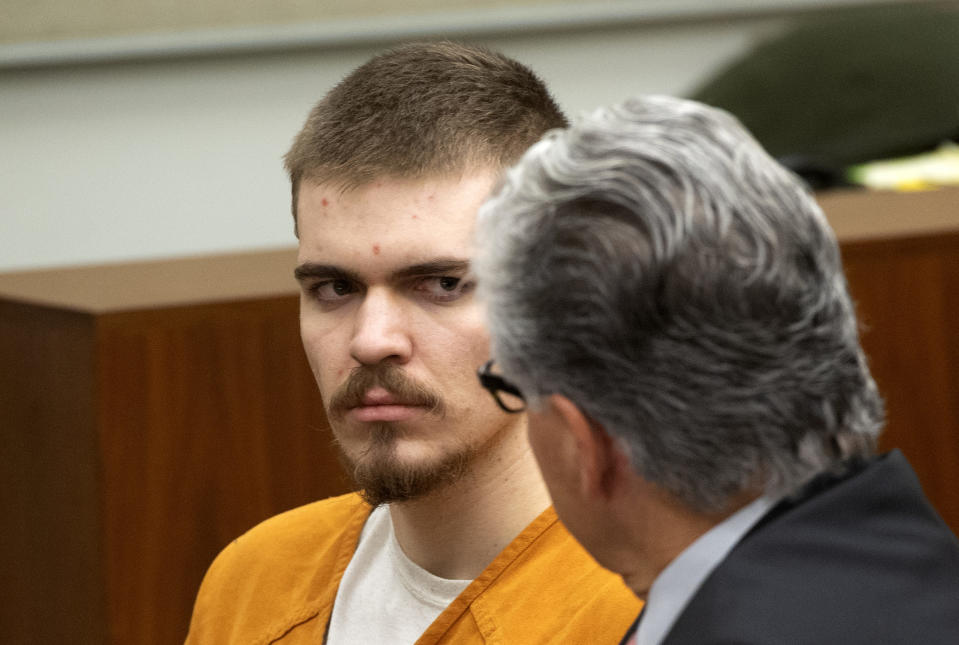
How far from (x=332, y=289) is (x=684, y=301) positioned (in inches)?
19.1

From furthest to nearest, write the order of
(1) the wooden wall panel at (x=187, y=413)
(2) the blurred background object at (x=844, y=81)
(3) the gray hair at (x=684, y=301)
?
(2) the blurred background object at (x=844, y=81) → (1) the wooden wall panel at (x=187, y=413) → (3) the gray hair at (x=684, y=301)

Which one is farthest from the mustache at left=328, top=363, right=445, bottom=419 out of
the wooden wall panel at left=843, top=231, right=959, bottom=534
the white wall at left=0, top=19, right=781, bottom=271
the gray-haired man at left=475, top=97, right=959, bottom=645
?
the white wall at left=0, top=19, right=781, bottom=271

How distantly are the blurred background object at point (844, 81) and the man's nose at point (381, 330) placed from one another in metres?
1.95

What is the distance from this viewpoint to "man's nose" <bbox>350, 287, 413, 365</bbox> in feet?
3.31

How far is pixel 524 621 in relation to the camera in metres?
1.00

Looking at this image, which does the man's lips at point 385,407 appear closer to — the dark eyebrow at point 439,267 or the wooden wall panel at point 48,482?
the dark eyebrow at point 439,267

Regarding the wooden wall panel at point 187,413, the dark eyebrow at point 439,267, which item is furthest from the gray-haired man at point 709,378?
the wooden wall panel at point 187,413

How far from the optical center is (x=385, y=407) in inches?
40.2

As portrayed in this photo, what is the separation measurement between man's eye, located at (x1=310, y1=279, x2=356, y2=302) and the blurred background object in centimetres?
193

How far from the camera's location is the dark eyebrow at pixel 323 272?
1.04m

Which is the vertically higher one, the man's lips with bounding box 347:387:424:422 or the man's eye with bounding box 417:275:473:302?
the man's eye with bounding box 417:275:473:302

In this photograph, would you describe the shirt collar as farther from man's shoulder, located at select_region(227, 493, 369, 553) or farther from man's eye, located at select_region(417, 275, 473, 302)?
man's shoulder, located at select_region(227, 493, 369, 553)

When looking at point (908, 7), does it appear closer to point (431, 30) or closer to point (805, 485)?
point (431, 30)

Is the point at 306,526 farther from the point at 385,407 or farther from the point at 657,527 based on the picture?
the point at 657,527
